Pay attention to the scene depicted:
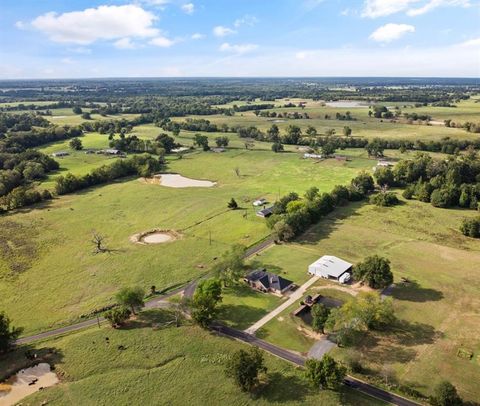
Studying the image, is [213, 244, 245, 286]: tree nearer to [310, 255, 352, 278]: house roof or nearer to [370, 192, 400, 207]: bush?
[310, 255, 352, 278]: house roof

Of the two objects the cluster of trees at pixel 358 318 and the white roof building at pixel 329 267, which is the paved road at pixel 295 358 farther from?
the white roof building at pixel 329 267

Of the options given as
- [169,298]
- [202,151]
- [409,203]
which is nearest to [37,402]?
[169,298]

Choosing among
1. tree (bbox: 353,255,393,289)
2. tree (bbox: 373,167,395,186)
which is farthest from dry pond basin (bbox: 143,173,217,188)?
tree (bbox: 353,255,393,289)

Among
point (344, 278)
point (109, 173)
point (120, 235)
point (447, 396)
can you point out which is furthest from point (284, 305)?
point (109, 173)

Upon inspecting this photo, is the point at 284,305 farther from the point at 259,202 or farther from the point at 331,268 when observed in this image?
the point at 259,202

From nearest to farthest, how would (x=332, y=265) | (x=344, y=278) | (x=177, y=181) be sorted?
(x=344, y=278) → (x=332, y=265) → (x=177, y=181)

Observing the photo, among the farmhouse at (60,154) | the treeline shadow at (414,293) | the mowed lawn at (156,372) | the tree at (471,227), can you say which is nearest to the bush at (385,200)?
the tree at (471,227)
